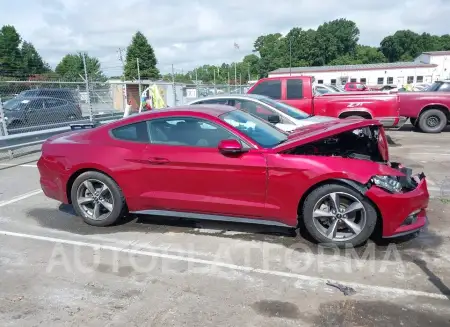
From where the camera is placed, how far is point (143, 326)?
2855 mm

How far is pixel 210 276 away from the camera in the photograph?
11.7 feet

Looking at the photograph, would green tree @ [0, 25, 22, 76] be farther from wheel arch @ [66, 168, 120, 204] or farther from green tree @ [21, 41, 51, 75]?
wheel arch @ [66, 168, 120, 204]

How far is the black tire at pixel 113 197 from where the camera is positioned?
4699 mm

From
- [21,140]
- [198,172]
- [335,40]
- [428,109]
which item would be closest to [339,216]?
[198,172]

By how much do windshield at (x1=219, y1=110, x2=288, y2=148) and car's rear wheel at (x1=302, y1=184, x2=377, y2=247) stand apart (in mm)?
824

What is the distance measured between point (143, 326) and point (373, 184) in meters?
2.51

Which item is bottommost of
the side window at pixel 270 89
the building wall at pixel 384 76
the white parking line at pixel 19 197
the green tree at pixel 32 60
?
the white parking line at pixel 19 197

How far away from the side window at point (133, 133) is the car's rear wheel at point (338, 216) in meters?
2.10

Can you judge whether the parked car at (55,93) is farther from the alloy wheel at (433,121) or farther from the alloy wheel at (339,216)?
the alloy wheel at (433,121)

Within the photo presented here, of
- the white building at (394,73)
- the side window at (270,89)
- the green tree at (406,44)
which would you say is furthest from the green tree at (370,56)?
the side window at (270,89)

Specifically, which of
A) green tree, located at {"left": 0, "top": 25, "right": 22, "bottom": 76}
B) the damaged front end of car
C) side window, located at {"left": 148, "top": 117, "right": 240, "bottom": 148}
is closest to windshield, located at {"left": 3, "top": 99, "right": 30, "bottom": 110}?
side window, located at {"left": 148, "top": 117, "right": 240, "bottom": 148}

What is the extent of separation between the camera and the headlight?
12.4 ft

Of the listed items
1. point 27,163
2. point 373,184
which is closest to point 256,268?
point 373,184

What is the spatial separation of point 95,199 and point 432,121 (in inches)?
466
